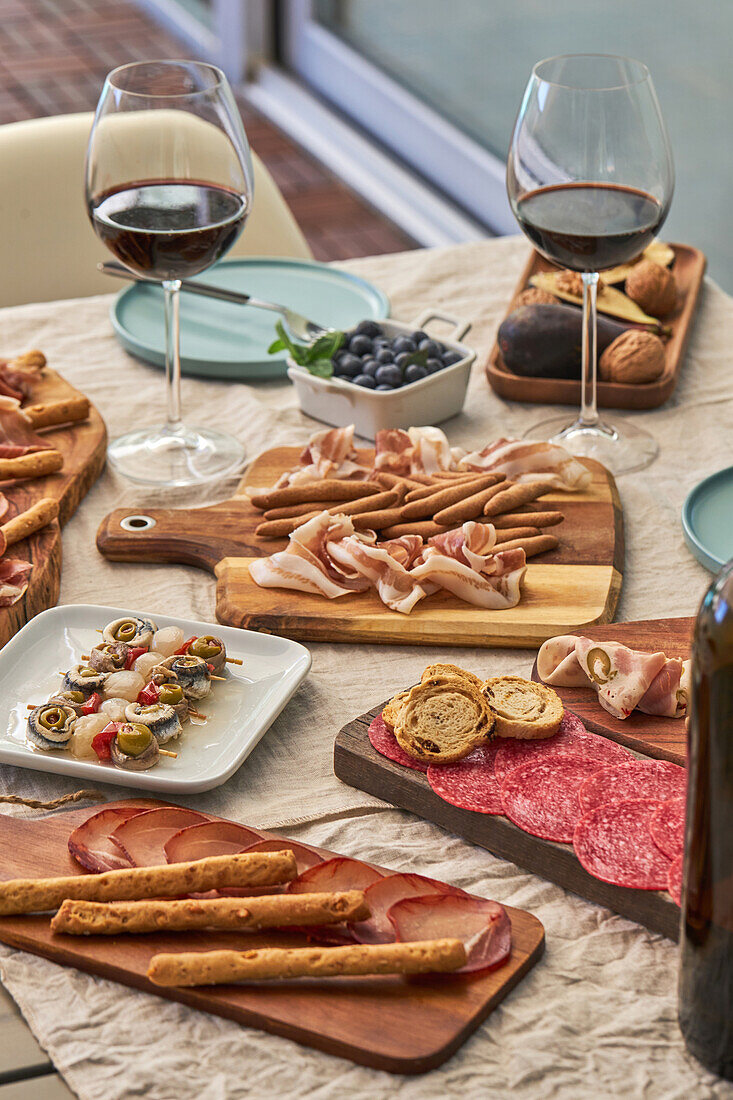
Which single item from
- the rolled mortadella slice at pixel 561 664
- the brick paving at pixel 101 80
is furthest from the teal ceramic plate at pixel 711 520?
the brick paving at pixel 101 80

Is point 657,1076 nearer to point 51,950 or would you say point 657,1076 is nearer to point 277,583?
point 51,950

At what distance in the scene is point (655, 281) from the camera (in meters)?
1.61

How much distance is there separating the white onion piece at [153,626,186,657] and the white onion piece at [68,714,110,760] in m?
0.11

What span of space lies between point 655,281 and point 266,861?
3.58 ft

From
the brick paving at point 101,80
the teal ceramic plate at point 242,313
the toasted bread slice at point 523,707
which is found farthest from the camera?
the brick paving at point 101,80

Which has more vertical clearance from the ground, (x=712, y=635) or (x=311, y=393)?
(x=712, y=635)

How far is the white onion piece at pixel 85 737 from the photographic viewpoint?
92 cm

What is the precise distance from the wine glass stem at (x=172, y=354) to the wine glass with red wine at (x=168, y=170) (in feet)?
0.16

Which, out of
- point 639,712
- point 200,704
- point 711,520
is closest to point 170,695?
point 200,704

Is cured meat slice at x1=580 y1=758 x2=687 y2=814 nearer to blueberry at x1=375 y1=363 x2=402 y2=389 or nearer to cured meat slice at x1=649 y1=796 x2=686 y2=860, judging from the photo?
cured meat slice at x1=649 y1=796 x2=686 y2=860

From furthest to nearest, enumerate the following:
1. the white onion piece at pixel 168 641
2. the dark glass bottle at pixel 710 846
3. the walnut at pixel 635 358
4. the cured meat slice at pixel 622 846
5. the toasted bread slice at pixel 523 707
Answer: the walnut at pixel 635 358 < the white onion piece at pixel 168 641 < the toasted bread slice at pixel 523 707 < the cured meat slice at pixel 622 846 < the dark glass bottle at pixel 710 846

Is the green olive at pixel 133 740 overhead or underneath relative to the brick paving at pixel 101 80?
overhead

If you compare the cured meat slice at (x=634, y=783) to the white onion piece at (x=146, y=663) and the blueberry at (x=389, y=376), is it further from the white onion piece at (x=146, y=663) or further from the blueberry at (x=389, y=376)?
the blueberry at (x=389, y=376)

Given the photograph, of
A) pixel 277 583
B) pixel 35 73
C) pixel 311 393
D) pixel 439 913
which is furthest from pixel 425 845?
pixel 35 73
